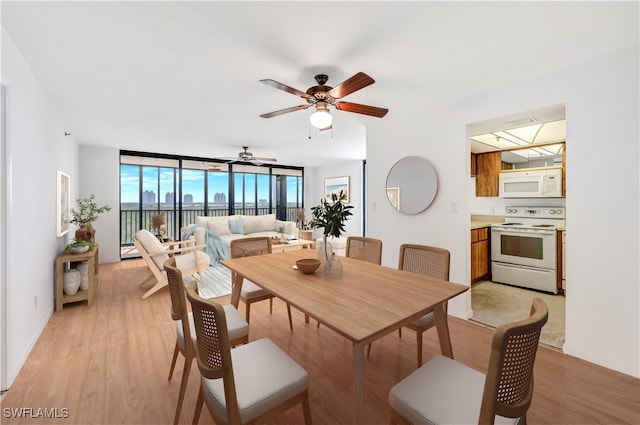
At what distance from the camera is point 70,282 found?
3.16 meters

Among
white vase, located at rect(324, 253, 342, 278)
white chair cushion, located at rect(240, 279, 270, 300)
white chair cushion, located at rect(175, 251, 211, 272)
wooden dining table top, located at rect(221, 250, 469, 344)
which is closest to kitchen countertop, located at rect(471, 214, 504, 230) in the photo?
wooden dining table top, located at rect(221, 250, 469, 344)

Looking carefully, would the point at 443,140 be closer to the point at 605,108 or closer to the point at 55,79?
the point at 605,108

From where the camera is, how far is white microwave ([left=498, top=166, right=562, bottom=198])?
3850 millimetres

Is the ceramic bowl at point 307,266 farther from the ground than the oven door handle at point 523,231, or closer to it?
closer to it

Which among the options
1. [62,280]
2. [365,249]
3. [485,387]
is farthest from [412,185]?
[62,280]

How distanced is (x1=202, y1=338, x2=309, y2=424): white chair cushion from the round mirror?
243 cm

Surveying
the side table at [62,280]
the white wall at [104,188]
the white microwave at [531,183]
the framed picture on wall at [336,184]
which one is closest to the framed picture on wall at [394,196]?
the white microwave at [531,183]

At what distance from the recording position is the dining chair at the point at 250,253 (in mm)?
2348

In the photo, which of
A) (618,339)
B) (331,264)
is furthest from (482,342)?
(331,264)

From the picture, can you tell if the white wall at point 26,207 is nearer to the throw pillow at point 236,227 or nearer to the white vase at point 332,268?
the white vase at point 332,268

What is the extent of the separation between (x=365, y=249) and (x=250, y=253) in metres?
1.12

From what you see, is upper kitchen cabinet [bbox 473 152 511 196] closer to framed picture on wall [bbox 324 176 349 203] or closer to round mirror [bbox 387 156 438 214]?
round mirror [bbox 387 156 438 214]

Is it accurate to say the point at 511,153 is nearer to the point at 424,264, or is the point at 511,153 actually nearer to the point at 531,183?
the point at 531,183

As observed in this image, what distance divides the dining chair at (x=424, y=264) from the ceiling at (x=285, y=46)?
147 centimetres
